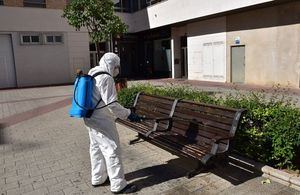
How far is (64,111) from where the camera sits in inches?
380

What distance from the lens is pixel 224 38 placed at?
15.9m

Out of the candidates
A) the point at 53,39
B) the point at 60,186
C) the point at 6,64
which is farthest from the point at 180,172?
the point at 53,39

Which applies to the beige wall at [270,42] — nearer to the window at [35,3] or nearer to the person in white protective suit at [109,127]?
the person in white protective suit at [109,127]

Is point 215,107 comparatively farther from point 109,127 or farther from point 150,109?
point 150,109

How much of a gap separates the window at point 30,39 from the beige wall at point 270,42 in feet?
41.3

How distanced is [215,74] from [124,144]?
40.6 ft

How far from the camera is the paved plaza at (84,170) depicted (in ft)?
11.8

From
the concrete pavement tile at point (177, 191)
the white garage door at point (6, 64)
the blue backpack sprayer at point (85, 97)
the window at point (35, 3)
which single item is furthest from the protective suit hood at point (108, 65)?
the window at point (35, 3)

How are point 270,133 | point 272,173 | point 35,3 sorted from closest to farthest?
point 272,173 → point 270,133 → point 35,3

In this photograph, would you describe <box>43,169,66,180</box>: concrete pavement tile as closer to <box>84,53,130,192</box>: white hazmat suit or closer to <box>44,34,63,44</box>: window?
<box>84,53,130,192</box>: white hazmat suit

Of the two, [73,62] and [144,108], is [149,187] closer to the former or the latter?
[144,108]

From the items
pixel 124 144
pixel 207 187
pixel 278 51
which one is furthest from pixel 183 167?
pixel 278 51

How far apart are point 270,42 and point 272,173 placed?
11.2 m

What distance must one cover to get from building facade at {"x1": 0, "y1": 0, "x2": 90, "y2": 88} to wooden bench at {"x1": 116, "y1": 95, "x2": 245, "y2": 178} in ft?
52.9
